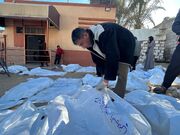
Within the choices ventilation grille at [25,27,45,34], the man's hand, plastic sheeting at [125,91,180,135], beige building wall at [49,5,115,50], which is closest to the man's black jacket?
the man's hand

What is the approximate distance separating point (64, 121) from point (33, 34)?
16.5 metres

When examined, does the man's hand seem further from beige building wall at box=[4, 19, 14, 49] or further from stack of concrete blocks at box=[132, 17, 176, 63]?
beige building wall at box=[4, 19, 14, 49]

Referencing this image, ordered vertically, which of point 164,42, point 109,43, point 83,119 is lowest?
point 83,119

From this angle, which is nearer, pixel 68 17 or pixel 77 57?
pixel 68 17

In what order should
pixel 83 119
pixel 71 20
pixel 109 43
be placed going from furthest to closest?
pixel 71 20 < pixel 109 43 < pixel 83 119

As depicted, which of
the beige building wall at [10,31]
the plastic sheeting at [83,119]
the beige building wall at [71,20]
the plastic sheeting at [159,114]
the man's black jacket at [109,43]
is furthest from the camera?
the beige building wall at [71,20]

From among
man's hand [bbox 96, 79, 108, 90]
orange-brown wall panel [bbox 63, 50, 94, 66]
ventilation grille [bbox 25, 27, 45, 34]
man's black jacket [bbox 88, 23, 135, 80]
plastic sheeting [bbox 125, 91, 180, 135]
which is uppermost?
ventilation grille [bbox 25, 27, 45, 34]

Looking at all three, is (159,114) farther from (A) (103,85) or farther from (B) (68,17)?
(B) (68,17)

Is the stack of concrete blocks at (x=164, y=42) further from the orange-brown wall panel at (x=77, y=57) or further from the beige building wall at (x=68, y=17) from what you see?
the orange-brown wall panel at (x=77, y=57)

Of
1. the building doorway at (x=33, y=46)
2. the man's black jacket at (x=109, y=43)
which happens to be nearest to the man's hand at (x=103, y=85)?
the man's black jacket at (x=109, y=43)

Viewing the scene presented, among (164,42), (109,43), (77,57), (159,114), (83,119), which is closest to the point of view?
(83,119)

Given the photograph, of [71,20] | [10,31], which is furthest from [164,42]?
[10,31]

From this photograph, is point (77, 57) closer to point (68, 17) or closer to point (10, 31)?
point (68, 17)

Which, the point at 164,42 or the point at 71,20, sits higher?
the point at 71,20
